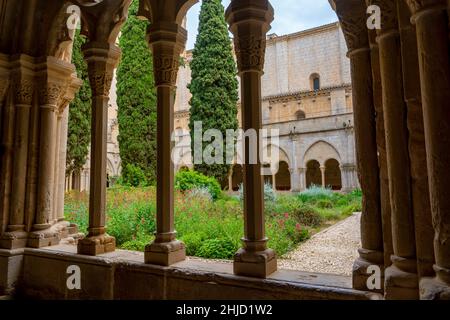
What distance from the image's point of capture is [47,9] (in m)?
Answer: 3.32

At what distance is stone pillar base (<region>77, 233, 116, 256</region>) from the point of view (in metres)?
2.72

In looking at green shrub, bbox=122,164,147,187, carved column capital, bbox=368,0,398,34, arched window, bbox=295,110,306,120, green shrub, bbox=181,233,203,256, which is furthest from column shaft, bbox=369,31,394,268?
arched window, bbox=295,110,306,120

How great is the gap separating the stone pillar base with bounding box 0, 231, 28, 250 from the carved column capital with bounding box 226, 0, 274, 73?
2.63m

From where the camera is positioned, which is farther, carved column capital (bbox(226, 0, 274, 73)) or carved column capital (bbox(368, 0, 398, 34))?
carved column capital (bbox(226, 0, 274, 73))

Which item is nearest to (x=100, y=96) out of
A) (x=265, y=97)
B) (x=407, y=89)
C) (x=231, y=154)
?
(x=407, y=89)

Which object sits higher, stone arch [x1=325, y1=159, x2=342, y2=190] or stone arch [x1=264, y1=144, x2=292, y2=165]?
stone arch [x1=264, y1=144, x2=292, y2=165]

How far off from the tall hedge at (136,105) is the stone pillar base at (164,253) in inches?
413

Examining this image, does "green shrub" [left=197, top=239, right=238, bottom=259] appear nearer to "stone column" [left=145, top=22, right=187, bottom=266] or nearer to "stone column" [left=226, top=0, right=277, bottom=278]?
"stone column" [left=145, top=22, right=187, bottom=266]

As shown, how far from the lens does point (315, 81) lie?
24625 millimetres

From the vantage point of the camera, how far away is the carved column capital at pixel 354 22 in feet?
6.03

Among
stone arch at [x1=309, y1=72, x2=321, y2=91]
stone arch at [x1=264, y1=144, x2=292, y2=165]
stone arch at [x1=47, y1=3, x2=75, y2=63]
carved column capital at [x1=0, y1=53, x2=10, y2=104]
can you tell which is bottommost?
carved column capital at [x1=0, y1=53, x2=10, y2=104]

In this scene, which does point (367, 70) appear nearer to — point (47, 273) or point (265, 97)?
point (47, 273)
